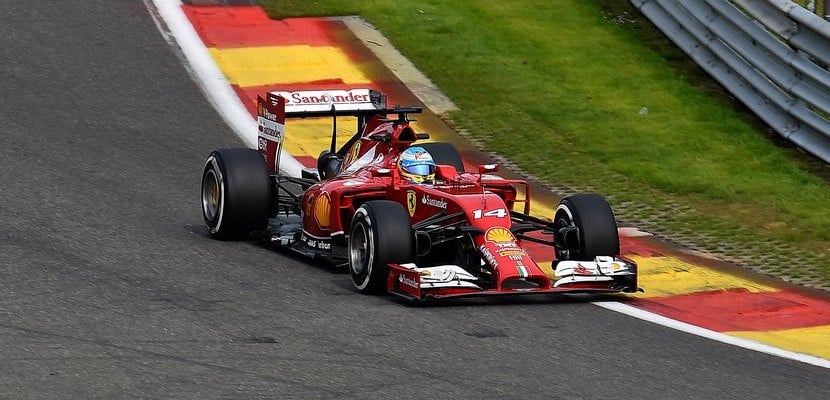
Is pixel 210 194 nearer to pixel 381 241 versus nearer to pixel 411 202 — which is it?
pixel 411 202

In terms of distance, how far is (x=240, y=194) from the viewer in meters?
11.0

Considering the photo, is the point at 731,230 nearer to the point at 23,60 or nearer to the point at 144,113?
the point at 144,113

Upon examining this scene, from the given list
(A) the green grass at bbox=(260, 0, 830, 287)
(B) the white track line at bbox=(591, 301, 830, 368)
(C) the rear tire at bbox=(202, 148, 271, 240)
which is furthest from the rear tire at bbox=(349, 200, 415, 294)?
(A) the green grass at bbox=(260, 0, 830, 287)

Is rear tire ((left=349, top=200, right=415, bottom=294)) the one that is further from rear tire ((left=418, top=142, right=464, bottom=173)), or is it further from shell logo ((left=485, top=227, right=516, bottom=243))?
rear tire ((left=418, top=142, right=464, bottom=173))

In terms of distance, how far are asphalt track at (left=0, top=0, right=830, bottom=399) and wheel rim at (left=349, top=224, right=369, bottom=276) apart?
0.18m

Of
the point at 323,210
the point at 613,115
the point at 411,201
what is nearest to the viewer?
the point at 411,201

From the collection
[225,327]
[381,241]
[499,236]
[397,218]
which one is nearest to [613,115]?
[499,236]

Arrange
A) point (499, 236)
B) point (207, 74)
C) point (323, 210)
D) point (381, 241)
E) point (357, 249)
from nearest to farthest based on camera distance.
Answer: point (381, 241) < point (499, 236) < point (357, 249) < point (323, 210) < point (207, 74)

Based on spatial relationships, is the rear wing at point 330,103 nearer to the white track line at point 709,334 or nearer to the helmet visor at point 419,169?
the helmet visor at point 419,169

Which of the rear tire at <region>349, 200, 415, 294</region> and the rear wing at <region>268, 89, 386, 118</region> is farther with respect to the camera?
the rear wing at <region>268, 89, 386, 118</region>

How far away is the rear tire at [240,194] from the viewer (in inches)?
432

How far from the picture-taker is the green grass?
40.5 feet

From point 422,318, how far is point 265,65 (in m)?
7.25

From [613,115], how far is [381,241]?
5890 mm
